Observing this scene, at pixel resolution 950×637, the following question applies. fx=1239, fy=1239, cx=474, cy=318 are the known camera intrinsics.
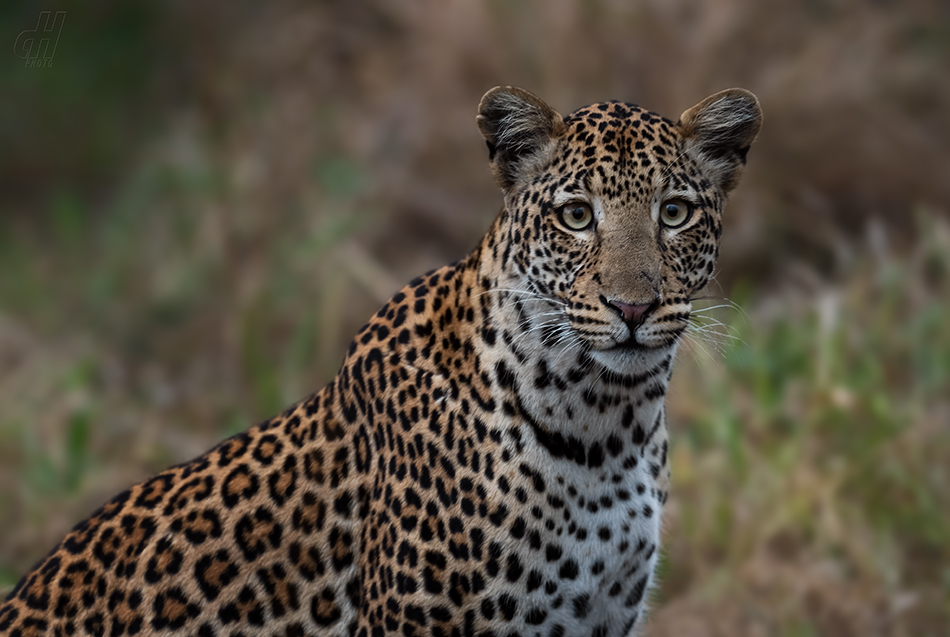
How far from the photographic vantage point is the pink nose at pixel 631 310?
16.3 feet

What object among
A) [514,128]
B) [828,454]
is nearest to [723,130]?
[514,128]

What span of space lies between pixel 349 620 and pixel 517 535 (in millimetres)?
895

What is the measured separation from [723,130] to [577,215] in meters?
0.85

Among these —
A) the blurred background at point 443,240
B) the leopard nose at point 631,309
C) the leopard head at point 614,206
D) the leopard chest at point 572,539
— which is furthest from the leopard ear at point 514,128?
the blurred background at point 443,240

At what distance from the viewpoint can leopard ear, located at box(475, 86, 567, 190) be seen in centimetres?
532

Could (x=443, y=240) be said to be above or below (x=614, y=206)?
above

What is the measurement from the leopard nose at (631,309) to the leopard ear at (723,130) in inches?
34.8

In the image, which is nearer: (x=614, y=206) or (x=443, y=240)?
(x=614, y=206)

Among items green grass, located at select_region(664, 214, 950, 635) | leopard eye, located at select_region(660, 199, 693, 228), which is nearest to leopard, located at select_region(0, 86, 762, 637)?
leopard eye, located at select_region(660, 199, 693, 228)

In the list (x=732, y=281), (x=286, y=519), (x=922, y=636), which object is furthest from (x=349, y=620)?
(x=732, y=281)

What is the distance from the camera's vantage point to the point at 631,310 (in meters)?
4.95

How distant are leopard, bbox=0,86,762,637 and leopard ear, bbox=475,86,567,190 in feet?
0.03

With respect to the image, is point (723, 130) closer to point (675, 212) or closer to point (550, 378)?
point (675, 212)

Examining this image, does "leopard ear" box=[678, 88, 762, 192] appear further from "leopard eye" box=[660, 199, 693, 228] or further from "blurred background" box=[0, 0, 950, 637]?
"blurred background" box=[0, 0, 950, 637]
